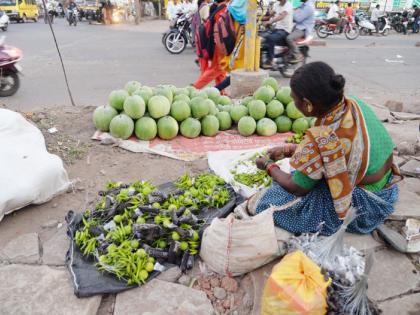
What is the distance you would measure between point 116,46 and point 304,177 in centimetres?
1219

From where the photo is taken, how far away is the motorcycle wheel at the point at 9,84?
6.64 metres

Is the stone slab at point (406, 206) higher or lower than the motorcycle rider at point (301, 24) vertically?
lower

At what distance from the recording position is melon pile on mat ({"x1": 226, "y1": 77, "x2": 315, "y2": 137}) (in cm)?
457

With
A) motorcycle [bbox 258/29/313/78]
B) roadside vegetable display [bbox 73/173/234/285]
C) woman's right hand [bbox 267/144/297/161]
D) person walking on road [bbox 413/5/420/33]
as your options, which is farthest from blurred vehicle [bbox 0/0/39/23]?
woman's right hand [bbox 267/144/297/161]

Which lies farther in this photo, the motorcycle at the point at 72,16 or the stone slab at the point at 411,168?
the motorcycle at the point at 72,16

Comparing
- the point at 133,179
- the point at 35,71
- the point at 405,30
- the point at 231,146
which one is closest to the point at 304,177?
the point at 133,179

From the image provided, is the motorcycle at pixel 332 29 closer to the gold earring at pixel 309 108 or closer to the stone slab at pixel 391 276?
the stone slab at pixel 391 276

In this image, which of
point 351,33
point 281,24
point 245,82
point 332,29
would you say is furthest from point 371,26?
point 245,82

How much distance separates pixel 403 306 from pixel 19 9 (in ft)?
84.1

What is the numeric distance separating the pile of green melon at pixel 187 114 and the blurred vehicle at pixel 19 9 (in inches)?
855

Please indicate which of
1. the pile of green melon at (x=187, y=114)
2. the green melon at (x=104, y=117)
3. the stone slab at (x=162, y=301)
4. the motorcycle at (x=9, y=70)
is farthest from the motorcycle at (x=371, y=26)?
the stone slab at (x=162, y=301)

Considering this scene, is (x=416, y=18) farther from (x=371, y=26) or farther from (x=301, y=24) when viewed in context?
(x=301, y=24)

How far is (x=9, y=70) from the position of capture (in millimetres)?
6578

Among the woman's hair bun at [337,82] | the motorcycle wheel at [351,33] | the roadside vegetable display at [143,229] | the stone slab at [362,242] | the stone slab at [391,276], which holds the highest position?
the woman's hair bun at [337,82]
